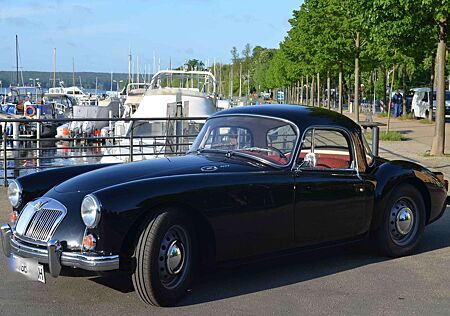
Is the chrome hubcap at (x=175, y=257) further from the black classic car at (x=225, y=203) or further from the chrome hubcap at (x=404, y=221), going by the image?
the chrome hubcap at (x=404, y=221)

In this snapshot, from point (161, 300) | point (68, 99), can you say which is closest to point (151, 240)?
point (161, 300)

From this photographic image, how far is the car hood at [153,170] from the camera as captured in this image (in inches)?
212

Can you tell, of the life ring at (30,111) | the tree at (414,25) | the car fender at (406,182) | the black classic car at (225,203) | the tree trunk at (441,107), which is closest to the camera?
the black classic car at (225,203)

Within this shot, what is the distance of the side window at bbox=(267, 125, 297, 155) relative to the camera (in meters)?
6.25

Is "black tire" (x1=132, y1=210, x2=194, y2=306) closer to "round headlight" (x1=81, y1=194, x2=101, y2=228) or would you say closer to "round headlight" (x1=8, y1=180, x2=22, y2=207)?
"round headlight" (x1=81, y1=194, x2=101, y2=228)

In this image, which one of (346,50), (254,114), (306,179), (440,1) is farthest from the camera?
(346,50)

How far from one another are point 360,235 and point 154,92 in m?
13.9

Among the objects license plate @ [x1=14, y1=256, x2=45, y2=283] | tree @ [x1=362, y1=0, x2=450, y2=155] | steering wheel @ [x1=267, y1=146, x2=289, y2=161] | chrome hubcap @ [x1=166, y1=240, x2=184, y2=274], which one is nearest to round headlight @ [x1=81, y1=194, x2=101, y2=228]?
license plate @ [x1=14, y1=256, x2=45, y2=283]

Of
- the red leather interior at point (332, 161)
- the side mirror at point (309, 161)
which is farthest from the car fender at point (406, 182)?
the side mirror at point (309, 161)

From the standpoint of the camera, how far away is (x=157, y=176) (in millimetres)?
5426

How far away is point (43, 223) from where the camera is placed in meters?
5.22

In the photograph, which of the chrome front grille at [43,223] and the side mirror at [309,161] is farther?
the side mirror at [309,161]

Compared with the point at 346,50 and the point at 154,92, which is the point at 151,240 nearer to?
the point at 154,92

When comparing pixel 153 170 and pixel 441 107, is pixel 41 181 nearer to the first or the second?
pixel 153 170
